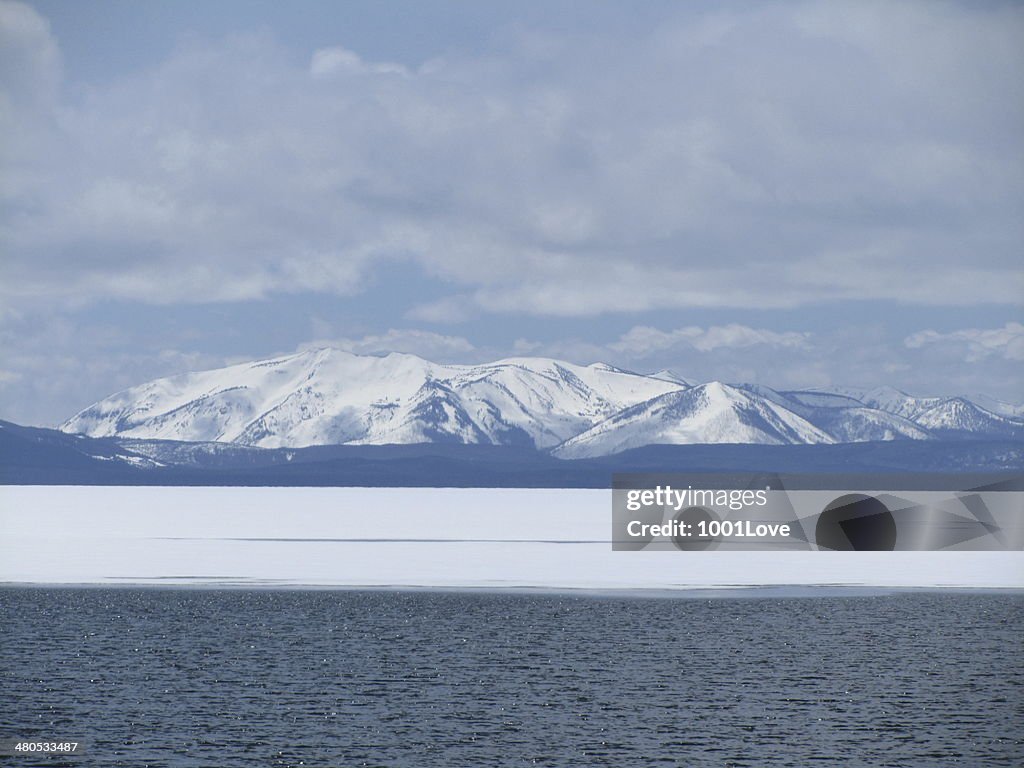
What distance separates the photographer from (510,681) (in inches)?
1289

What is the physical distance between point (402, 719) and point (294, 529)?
69.5 meters

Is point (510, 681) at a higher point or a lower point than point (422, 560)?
lower

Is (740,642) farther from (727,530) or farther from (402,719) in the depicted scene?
(727,530)

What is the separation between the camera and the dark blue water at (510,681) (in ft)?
84.3

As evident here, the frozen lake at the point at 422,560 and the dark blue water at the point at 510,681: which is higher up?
the frozen lake at the point at 422,560

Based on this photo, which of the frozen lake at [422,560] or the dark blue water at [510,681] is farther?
the frozen lake at [422,560]

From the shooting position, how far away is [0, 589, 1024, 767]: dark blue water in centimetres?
2570

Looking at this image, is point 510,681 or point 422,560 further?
point 422,560

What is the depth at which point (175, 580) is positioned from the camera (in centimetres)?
5550

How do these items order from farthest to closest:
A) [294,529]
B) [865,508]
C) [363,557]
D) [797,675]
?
[865,508] → [294,529] → [363,557] → [797,675]

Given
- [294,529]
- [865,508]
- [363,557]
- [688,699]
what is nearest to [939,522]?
[865,508]

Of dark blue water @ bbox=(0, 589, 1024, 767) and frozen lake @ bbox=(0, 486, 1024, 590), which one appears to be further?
frozen lake @ bbox=(0, 486, 1024, 590)

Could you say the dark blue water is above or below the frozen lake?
below

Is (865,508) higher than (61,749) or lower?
higher
